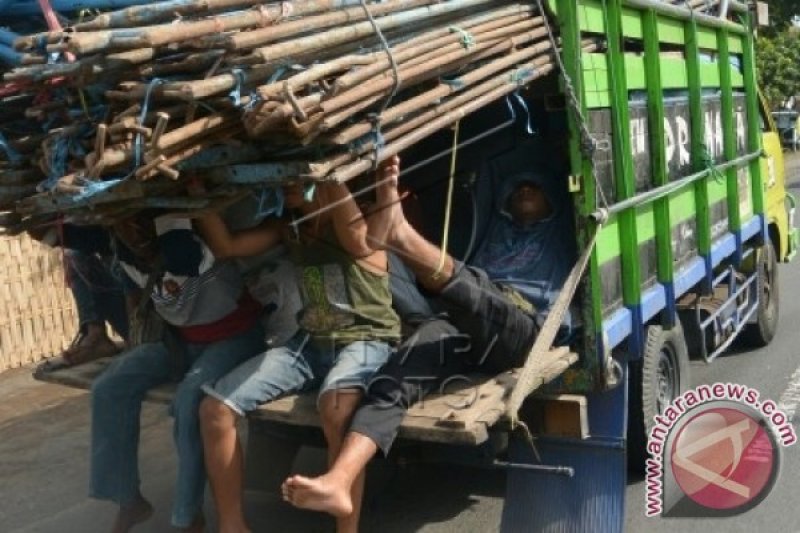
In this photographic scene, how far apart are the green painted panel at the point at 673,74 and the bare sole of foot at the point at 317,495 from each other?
2.57 m

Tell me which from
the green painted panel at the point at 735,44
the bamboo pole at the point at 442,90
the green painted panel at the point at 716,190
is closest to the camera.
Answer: the bamboo pole at the point at 442,90

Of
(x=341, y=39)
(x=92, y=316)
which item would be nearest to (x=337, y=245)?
(x=341, y=39)

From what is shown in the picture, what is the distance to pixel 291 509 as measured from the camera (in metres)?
5.04

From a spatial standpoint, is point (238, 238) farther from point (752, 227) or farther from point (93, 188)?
point (752, 227)

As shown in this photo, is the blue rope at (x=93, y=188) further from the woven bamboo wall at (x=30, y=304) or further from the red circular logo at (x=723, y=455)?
the woven bamboo wall at (x=30, y=304)

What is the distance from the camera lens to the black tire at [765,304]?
734 cm

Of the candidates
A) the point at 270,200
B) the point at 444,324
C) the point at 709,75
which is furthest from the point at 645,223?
the point at 270,200

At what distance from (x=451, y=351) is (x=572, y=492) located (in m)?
0.76

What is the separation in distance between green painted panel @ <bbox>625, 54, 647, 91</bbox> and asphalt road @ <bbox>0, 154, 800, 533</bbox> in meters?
1.93

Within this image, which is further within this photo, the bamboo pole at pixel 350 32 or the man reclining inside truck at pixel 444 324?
the man reclining inside truck at pixel 444 324

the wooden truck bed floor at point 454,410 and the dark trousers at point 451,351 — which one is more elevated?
the dark trousers at point 451,351

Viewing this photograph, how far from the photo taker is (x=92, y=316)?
5.01 meters

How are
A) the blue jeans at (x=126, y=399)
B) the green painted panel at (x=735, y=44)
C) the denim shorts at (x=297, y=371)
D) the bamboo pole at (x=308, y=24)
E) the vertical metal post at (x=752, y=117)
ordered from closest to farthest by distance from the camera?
the bamboo pole at (x=308, y=24), the denim shorts at (x=297, y=371), the blue jeans at (x=126, y=399), the green painted panel at (x=735, y=44), the vertical metal post at (x=752, y=117)

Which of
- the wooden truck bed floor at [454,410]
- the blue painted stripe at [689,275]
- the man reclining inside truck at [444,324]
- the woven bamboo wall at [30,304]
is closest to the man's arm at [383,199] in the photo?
the man reclining inside truck at [444,324]
